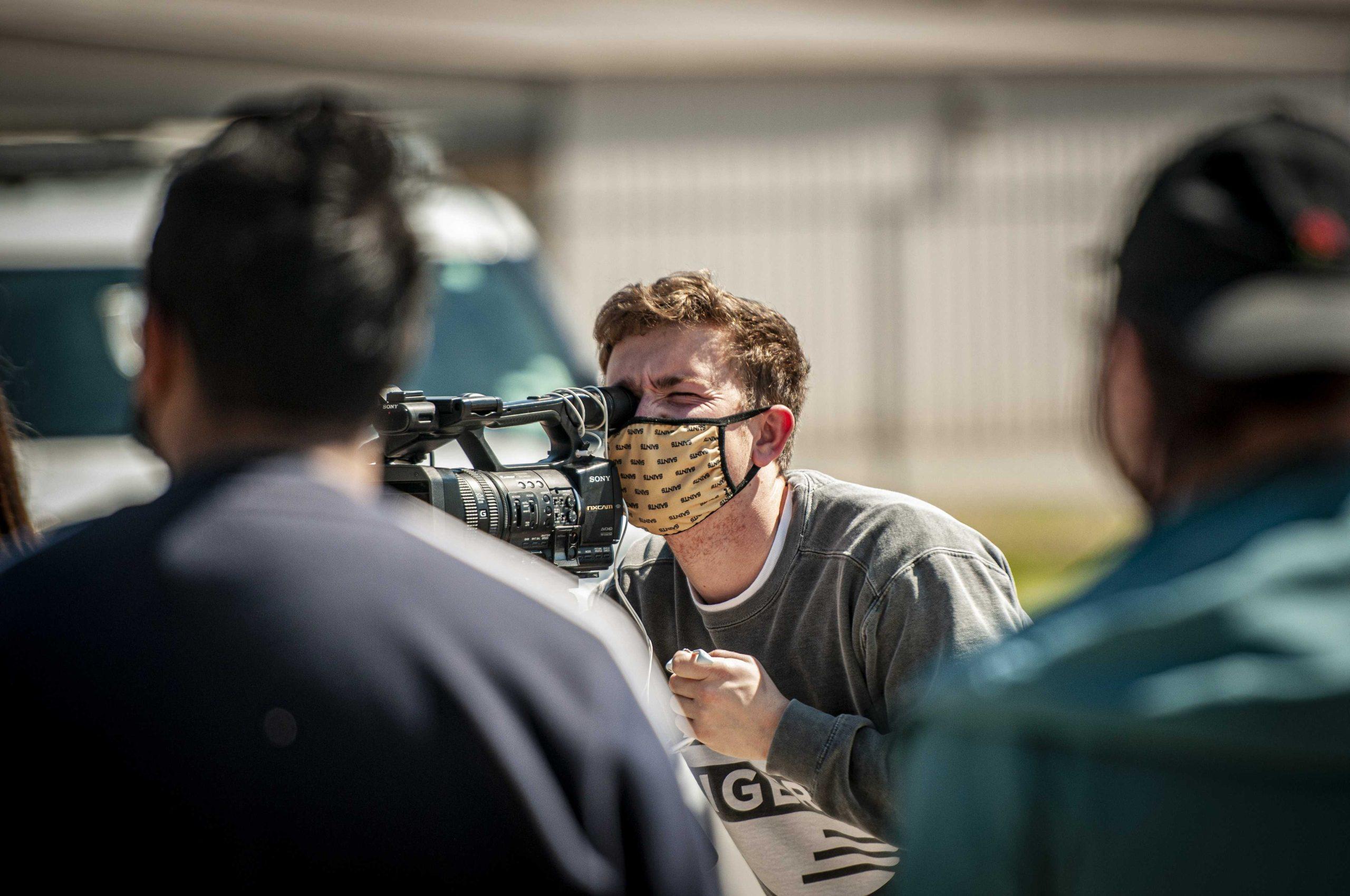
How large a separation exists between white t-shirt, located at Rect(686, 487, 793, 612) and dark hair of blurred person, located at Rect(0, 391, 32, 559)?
1212 mm

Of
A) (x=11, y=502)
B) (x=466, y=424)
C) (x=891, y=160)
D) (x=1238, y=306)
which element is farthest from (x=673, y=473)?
(x=891, y=160)

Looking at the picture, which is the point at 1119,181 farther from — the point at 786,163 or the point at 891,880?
the point at 891,880

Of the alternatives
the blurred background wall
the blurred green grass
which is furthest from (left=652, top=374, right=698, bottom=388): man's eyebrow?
the blurred background wall

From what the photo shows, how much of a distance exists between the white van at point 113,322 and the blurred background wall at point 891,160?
5327 mm

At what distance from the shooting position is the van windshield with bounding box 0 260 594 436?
4848mm

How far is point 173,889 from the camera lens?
1.16 m

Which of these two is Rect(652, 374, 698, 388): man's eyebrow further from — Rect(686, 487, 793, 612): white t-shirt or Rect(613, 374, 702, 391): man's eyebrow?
Rect(686, 487, 793, 612): white t-shirt

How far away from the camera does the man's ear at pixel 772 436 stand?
9.17ft

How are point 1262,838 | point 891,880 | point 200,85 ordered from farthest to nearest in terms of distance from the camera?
point 200,85 < point 891,880 < point 1262,838

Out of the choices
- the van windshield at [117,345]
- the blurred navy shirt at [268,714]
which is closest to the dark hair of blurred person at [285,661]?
the blurred navy shirt at [268,714]

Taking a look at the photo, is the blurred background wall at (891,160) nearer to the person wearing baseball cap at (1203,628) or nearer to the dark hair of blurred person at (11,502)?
the dark hair of blurred person at (11,502)

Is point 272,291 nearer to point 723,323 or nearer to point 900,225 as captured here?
point 723,323

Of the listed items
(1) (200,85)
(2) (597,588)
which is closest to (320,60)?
(1) (200,85)

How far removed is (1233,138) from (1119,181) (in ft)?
34.4
